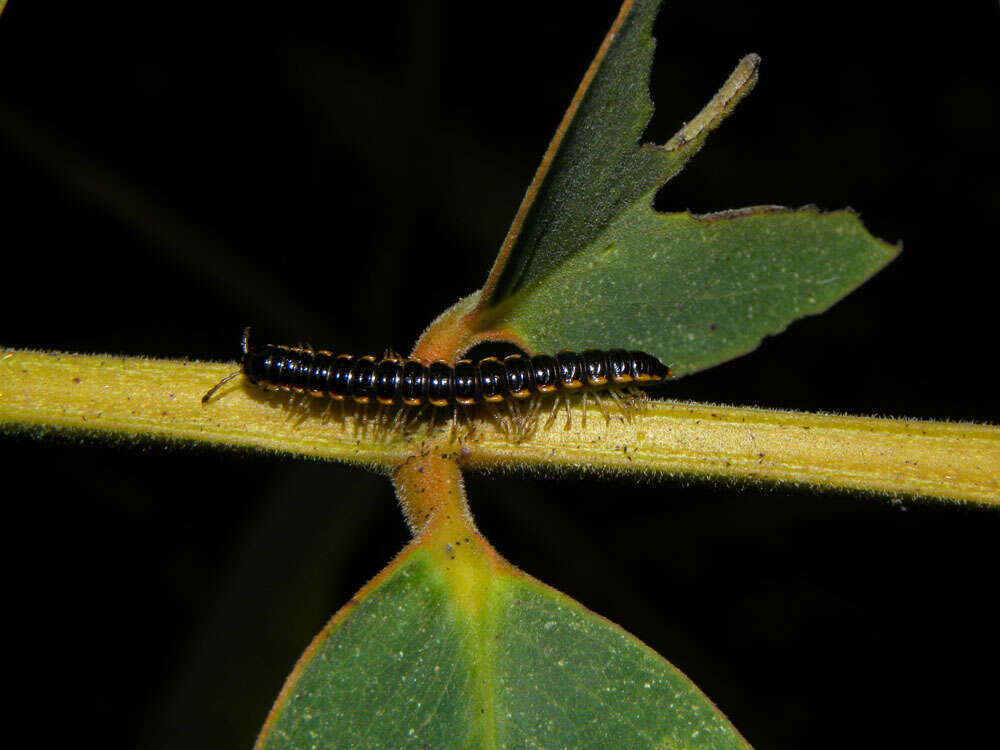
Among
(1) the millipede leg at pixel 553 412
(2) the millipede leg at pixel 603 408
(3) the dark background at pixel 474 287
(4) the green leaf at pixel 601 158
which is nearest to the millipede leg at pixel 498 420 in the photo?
(1) the millipede leg at pixel 553 412

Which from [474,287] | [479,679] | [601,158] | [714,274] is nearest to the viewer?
[479,679]

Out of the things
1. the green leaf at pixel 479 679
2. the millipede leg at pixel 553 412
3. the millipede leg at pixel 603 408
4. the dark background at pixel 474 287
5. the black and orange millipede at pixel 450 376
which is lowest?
the green leaf at pixel 479 679

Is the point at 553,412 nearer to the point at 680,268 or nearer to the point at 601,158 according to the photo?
the point at 680,268

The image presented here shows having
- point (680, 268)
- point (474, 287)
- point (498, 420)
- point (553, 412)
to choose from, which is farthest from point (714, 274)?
point (474, 287)

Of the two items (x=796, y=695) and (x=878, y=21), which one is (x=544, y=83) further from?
(x=796, y=695)

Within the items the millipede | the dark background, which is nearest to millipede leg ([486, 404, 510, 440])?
the millipede

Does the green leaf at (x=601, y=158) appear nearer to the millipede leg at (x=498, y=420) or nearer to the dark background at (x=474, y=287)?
the millipede leg at (x=498, y=420)
